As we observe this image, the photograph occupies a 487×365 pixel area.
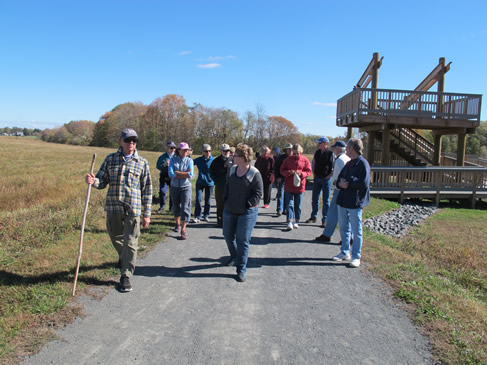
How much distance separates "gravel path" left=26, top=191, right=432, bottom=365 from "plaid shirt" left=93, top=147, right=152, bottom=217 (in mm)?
1103

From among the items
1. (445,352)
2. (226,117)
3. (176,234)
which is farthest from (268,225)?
(226,117)

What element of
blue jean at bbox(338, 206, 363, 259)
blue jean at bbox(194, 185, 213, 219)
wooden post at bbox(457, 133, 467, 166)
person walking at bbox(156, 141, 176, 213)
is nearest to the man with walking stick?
blue jean at bbox(338, 206, 363, 259)

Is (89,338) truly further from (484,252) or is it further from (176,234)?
(484,252)

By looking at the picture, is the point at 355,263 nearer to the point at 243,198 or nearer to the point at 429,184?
the point at 243,198

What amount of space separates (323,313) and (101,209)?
7227 mm

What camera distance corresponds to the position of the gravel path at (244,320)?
3260 mm

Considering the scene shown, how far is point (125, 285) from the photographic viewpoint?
15.0ft

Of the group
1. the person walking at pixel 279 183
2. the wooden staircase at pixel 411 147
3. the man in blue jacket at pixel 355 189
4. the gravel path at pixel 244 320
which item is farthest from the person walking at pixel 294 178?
the wooden staircase at pixel 411 147

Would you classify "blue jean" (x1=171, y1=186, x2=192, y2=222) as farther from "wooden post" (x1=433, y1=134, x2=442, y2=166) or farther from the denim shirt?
"wooden post" (x1=433, y1=134, x2=442, y2=166)

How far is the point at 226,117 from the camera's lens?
180 feet

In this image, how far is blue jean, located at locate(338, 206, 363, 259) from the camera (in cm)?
572

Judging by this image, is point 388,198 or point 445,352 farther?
point 388,198

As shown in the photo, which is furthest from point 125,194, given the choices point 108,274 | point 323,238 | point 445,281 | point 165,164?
point 445,281

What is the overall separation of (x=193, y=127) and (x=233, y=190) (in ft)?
179
